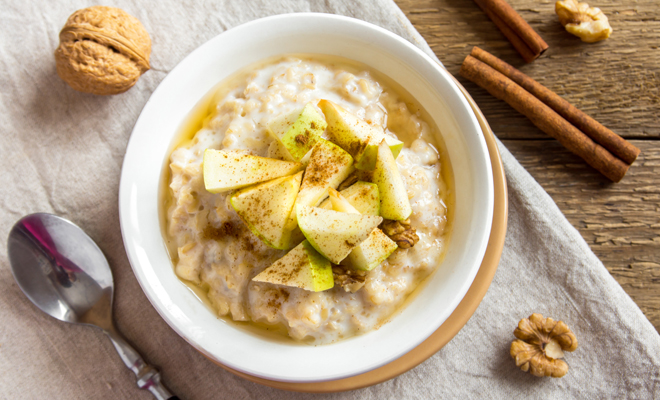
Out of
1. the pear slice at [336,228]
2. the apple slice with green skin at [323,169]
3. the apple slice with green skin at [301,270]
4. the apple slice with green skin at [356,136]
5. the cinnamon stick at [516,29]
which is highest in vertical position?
the cinnamon stick at [516,29]

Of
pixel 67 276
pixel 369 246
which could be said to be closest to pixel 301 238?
pixel 369 246

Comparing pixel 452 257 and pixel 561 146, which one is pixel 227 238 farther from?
pixel 561 146

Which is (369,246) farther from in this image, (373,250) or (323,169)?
→ (323,169)

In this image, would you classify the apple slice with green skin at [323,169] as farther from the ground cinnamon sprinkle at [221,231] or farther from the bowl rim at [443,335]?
the bowl rim at [443,335]

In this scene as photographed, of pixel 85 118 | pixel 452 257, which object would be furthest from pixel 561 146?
pixel 85 118

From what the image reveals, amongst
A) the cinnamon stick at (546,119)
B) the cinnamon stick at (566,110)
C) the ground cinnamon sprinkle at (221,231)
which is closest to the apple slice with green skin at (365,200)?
the ground cinnamon sprinkle at (221,231)

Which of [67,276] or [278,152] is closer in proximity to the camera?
[278,152]
